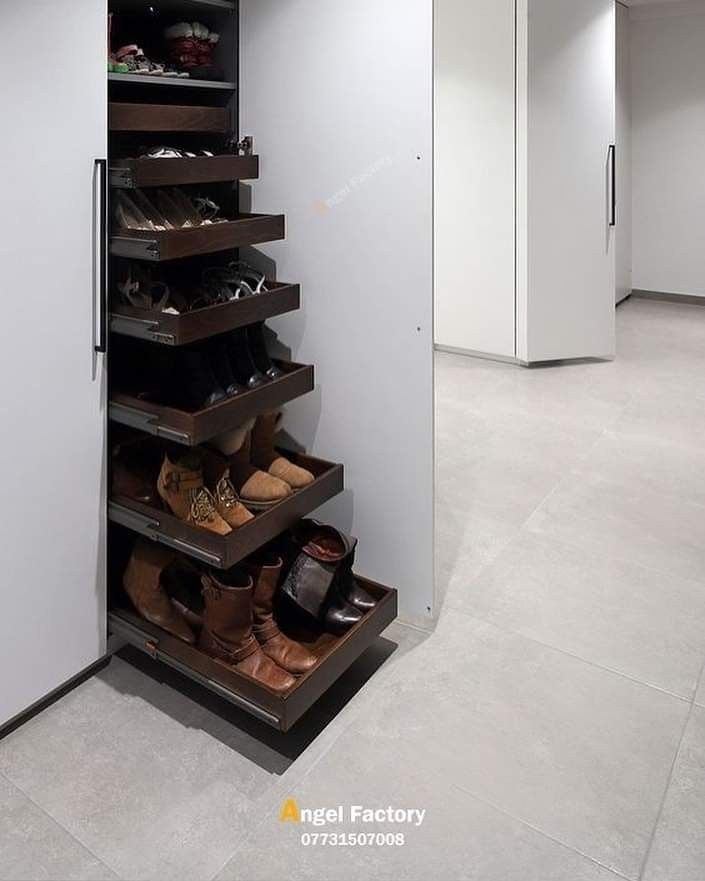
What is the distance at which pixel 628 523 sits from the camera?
3012 millimetres

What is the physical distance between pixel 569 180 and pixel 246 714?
3916mm

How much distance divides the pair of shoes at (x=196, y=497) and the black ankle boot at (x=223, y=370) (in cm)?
18

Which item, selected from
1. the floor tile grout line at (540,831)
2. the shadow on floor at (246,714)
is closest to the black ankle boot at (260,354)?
the shadow on floor at (246,714)

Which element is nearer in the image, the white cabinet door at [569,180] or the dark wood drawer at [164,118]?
the dark wood drawer at [164,118]

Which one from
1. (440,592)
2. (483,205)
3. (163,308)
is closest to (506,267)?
(483,205)

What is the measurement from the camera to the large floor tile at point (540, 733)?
168cm

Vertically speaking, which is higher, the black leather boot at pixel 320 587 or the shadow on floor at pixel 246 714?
the black leather boot at pixel 320 587

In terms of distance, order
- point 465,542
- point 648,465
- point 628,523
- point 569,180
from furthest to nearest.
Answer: point 569,180 < point 648,465 < point 628,523 < point 465,542

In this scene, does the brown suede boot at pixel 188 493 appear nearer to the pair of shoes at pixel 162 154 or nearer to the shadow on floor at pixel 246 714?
the shadow on floor at pixel 246 714

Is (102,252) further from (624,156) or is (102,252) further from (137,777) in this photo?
(624,156)

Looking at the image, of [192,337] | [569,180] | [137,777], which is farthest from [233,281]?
[569,180]

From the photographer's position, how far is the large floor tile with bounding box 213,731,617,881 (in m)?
1.54

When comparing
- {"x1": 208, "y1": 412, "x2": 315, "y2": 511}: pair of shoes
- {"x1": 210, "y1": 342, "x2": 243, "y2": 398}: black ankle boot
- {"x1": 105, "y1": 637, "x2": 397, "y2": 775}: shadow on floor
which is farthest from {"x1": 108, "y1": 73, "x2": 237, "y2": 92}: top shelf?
{"x1": 105, "y1": 637, "x2": 397, "y2": 775}: shadow on floor

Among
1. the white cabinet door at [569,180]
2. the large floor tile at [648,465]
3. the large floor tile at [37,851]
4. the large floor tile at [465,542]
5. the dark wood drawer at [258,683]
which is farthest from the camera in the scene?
the white cabinet door at [569,180]
